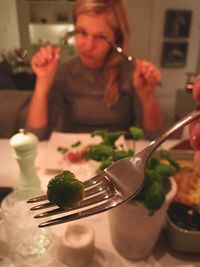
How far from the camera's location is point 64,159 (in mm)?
687

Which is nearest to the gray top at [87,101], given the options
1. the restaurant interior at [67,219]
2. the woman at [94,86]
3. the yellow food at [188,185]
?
the woman at [94,86]

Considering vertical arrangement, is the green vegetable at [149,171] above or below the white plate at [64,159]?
above

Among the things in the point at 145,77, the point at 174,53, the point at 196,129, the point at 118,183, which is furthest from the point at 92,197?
the point at 174,53

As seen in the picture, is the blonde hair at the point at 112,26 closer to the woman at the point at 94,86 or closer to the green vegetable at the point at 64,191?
the woman at the point at 94,86

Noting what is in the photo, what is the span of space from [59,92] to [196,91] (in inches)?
31.6

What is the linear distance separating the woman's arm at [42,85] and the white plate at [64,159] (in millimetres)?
170

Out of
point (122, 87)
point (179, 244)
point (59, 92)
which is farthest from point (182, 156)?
point (59, 92)

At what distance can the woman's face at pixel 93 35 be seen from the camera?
3.17ft

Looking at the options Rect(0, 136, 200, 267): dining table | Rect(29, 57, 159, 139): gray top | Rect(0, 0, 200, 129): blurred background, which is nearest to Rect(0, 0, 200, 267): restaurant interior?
Rect(0, 136, 200, 267): dining table

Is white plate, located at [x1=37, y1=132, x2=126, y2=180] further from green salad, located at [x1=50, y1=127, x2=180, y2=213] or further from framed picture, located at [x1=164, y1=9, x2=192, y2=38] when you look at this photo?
framed picture, located at [x1=164, y1=9, x2=192, y2=38]

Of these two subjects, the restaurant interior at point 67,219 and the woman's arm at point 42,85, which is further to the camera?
the woman's arm at point 42,85

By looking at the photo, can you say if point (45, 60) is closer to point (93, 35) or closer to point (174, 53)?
point (93, 35)

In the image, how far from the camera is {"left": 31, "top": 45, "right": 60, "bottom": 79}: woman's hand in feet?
2.88

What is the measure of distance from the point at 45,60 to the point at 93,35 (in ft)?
0.66
